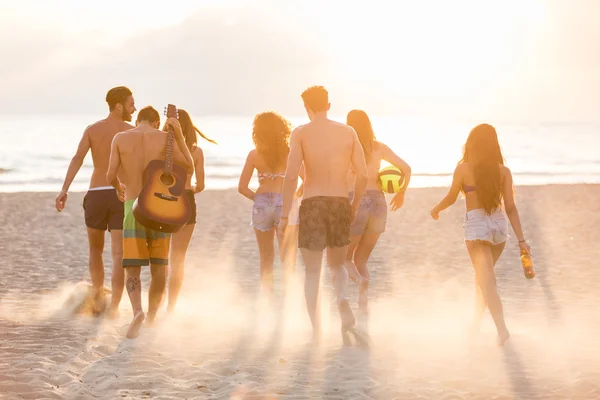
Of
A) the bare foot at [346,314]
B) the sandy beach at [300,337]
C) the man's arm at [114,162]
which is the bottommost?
the sandy beach at [300,337]

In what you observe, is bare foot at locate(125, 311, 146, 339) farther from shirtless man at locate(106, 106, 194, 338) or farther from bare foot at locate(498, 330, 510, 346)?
bare foot at locate(498, 330, 510, 346)

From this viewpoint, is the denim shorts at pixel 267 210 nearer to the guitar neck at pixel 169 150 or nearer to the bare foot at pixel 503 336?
the guitar neck at pixel 169 150

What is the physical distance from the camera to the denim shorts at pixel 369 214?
8.30m

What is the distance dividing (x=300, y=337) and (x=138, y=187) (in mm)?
Result: 1723


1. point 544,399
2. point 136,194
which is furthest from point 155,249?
point 544,399

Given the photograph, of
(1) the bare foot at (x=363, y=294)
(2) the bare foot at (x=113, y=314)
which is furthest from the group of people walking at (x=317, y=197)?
(1) the bare foot at (x=363, y=294)

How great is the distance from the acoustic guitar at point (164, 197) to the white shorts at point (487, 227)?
2148 mm

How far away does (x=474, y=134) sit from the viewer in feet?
23.2

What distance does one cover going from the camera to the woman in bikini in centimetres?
819

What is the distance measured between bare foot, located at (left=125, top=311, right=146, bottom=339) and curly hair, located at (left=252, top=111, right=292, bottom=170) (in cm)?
187

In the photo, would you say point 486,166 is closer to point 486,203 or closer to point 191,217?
point 486,203

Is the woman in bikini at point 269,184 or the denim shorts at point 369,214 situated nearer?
the woman in bikini at point 269,184

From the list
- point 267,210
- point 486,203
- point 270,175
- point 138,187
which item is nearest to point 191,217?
point 267,210

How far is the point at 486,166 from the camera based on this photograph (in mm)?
7059
